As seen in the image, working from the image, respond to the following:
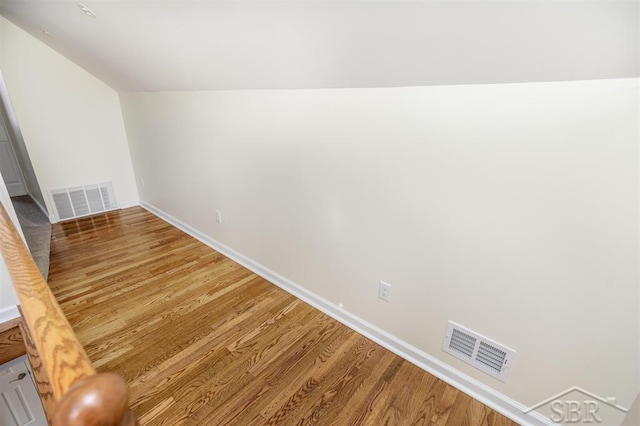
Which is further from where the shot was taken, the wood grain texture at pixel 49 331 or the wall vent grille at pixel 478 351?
the wall vent grille at pixel 478 351

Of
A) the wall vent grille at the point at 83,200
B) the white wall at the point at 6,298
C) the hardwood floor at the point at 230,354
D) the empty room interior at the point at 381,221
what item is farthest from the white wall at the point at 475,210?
the wall vent grille at the point at 83,200

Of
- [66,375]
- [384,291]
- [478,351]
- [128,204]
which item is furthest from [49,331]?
[128,204]

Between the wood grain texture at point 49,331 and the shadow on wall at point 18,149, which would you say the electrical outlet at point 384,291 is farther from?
the shadow on wall at point 18,149

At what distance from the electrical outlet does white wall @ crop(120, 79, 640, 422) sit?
4 cm

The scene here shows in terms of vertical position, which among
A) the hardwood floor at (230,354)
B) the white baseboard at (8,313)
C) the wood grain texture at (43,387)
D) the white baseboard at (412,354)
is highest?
the wood grain texture at (43,387)

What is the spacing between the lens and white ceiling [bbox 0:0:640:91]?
0.76 m

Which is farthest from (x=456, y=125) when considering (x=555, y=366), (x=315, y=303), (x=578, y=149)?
(x=315, y=303)

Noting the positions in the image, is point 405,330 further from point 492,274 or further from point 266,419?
point 266,419

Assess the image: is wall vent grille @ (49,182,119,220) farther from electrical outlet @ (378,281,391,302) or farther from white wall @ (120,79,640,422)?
electrical outlet @ (378,281,391,302)

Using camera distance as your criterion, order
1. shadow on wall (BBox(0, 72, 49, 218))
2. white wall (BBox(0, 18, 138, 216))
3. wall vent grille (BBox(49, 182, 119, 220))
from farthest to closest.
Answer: wall vent grille (BBox(49, 182, 119, 220))
shadow on wall (BBox(0, 72, 49, 218))
white wall (BBox(0, 18, 138, 216))

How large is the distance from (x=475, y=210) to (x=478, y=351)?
0.70 meters

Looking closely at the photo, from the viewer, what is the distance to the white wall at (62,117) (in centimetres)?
296

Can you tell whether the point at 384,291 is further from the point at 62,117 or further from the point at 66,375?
the point at 62,117

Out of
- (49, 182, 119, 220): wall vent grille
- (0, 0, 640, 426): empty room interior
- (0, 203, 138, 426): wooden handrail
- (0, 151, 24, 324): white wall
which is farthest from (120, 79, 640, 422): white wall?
(49, 182, 119, 220): wall vent grille
